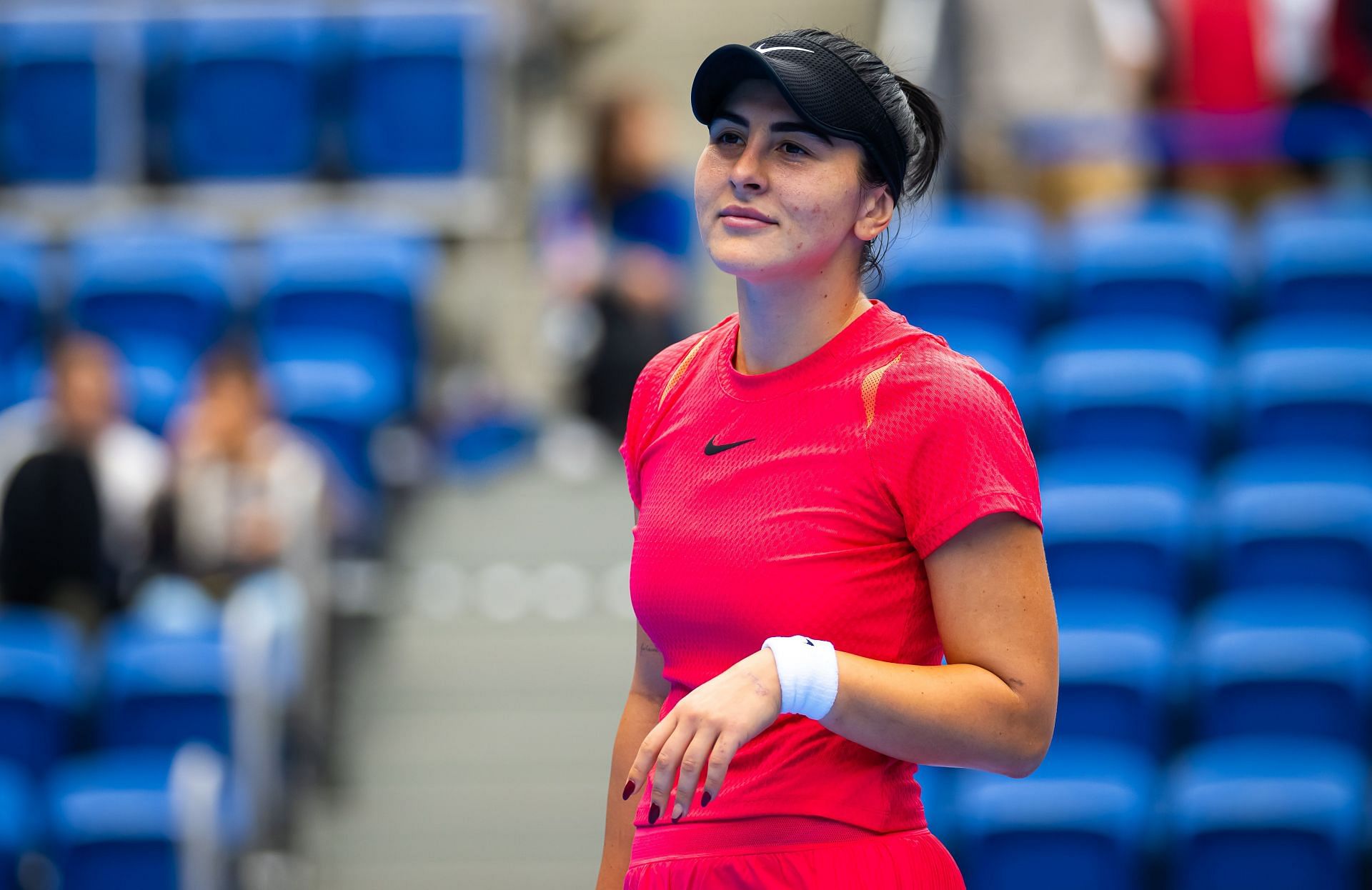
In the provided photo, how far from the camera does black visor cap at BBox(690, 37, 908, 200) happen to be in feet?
6.26

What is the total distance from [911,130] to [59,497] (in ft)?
15.5

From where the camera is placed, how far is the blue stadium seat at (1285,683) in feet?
18.1

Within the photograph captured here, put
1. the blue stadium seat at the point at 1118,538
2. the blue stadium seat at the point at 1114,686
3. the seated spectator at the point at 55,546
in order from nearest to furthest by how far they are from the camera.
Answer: the blue stadium seat at the point at 1114,686 < the blue stadium seat at the point at 1118,538 < the seated spectator at the point at 55,546

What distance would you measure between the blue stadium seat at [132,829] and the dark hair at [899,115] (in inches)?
148

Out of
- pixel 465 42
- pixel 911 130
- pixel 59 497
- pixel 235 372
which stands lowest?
pixel 59 497

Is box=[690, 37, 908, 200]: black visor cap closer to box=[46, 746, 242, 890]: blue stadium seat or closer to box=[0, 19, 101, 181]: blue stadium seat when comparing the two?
box=[46, 746, 242, 890]: blue stadium seat

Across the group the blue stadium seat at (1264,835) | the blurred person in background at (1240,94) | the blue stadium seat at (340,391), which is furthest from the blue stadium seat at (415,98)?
the blue stadium seat at (1264,835)

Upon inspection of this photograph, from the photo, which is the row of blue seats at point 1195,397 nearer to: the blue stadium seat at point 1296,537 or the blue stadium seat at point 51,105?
the blue stadium seat at point 1296,537

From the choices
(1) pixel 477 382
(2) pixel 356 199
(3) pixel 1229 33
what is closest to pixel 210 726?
(1) pixel 477 382

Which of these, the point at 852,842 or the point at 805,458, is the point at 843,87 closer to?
the point at 805,458

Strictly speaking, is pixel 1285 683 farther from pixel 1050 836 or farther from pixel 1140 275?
pixel 1140 275

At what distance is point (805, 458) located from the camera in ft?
6.37

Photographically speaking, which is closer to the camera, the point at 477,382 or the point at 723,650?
the point at 723,650

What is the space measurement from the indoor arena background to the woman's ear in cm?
207
